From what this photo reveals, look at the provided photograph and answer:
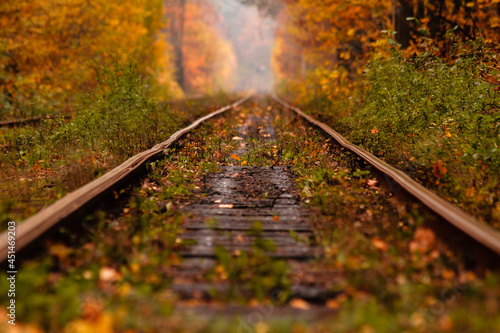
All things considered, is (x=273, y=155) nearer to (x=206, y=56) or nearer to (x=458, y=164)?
(x=458, y=164)

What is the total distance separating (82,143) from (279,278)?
5.32m

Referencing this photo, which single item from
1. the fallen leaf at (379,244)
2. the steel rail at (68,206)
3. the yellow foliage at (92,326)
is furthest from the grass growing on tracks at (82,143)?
the fallen leaf at (379,244)

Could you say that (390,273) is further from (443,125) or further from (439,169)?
(443,125)

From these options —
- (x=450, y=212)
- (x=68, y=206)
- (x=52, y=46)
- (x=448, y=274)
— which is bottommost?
(x=448, y=274)

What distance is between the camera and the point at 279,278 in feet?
8.56

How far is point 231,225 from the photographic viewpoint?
3.72m

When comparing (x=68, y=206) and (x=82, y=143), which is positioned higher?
(x=68, y=206)

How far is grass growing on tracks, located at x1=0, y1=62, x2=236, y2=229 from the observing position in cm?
471

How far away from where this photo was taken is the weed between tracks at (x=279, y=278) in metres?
2.10

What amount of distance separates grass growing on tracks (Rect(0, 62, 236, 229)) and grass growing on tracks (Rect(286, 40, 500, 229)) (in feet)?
13.1

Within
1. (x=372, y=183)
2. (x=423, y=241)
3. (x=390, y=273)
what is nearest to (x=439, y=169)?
(x=372, y=183)

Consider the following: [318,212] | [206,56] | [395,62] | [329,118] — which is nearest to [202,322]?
[318,212]

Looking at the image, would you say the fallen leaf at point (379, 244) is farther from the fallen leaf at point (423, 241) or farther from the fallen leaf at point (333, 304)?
the fallen leaf at point (333, 304)

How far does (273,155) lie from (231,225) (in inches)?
143
